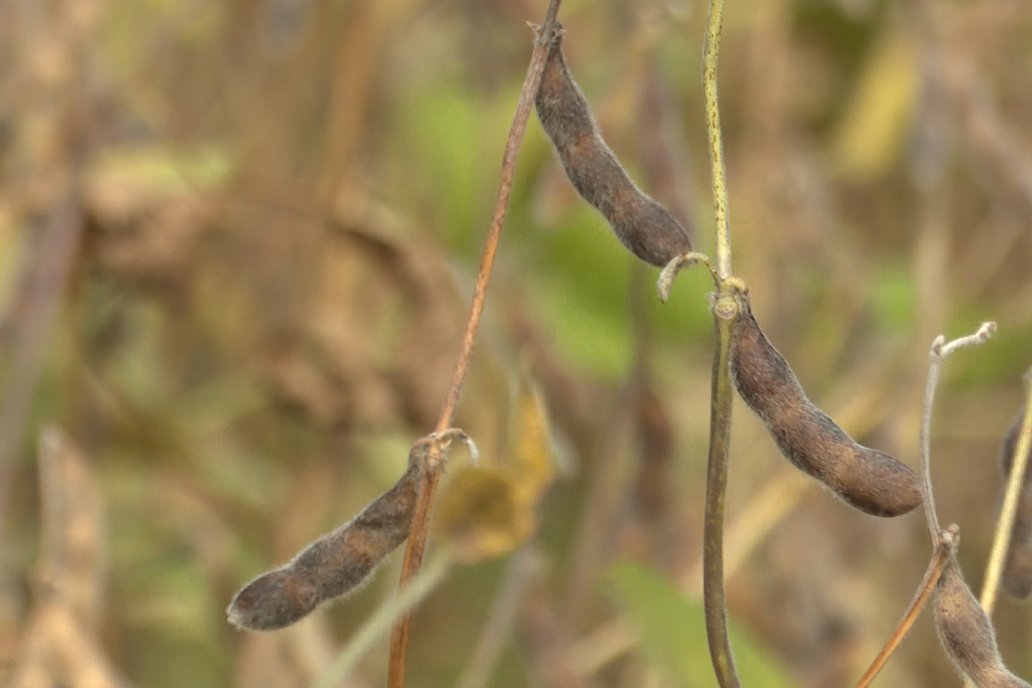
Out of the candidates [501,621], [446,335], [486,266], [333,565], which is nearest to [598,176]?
[486,266]

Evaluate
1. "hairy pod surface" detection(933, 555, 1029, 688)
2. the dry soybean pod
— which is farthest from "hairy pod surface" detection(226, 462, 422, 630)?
"hairy pod surface" detection(933, 555, 1029, 688)

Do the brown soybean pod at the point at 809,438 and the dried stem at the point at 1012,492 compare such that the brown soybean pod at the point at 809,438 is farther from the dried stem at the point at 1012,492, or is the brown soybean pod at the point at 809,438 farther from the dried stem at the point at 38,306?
the dried stem at the point at 38,306

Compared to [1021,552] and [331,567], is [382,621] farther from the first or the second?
[1021,552]

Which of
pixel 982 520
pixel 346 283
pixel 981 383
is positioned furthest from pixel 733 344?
pixel 982 520

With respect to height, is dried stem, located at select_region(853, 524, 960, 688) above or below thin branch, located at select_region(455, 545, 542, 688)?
below

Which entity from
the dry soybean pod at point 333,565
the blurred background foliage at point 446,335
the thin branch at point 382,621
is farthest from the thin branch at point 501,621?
the dry soybean pod at point 333,565

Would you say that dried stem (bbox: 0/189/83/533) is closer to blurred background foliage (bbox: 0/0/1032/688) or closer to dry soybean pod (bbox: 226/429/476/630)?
blurred background foliage (bbox: 0/0/1032/688)

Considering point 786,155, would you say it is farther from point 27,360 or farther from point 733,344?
→ point 733,344
